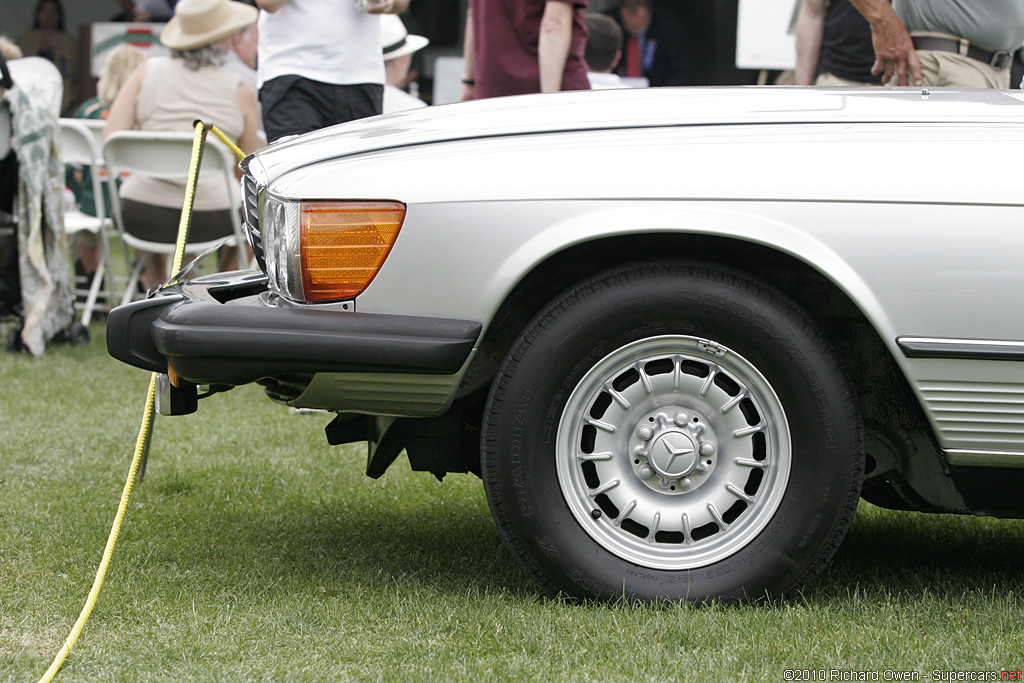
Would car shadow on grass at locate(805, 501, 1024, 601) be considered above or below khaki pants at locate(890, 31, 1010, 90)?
below

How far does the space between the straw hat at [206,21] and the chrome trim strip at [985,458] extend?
4.96m

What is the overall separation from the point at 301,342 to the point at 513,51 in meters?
2.68

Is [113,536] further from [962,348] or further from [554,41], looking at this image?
[554,41]

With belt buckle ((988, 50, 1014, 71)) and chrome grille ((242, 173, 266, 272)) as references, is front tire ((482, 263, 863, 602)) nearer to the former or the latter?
chrome grille ((242, 173, 266, 272))

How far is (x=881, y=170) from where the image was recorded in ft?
8.33

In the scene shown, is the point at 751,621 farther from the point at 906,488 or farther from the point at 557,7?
the point at 557,7

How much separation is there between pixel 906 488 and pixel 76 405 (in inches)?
143

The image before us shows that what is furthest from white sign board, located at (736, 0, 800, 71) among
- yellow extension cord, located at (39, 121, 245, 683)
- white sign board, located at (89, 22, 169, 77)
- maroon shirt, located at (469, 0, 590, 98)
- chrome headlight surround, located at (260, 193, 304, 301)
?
white sign board, located at (89, 22, 169, 77)

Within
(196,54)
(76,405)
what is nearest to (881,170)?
(76,405)

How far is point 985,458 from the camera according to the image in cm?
261

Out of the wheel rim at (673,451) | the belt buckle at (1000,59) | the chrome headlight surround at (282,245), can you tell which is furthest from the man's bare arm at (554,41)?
the wheel rim at (673,451)

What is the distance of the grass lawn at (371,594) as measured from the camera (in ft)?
8.06

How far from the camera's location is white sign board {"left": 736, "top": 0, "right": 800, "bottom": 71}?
7.22 metres

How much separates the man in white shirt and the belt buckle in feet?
7.33
